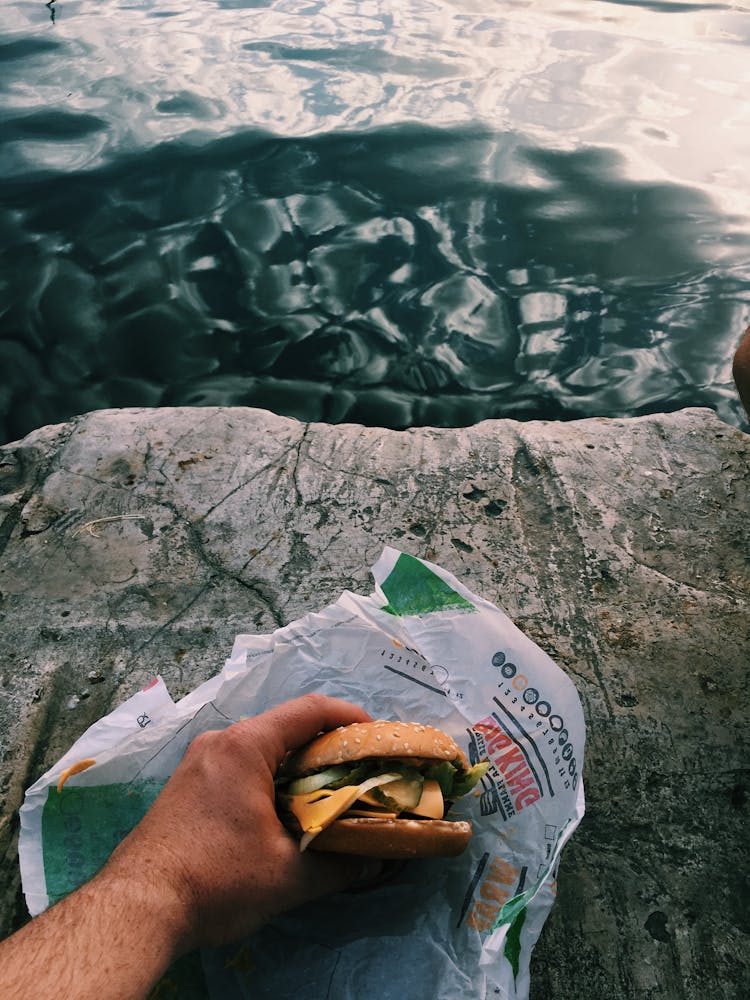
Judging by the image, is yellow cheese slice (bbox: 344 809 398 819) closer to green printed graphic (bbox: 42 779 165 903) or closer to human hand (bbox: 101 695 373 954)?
human hand (bbox: 101 695 373 954)

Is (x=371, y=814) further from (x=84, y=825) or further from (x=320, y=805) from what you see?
(x=84, y=825)

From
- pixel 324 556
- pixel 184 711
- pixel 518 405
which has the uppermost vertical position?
pixel 184 711

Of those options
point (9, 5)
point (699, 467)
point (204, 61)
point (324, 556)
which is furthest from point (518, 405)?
point (9, 5)

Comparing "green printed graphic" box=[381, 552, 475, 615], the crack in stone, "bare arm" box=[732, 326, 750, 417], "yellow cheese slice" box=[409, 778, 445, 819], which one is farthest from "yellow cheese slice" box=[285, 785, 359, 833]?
"bare arm" box=[732, 326, 750, 417]

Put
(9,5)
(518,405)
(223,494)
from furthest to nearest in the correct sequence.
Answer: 1. (9,5)
2. (518,405)
3. (223,494)

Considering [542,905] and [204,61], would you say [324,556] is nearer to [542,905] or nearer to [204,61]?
[542,905]

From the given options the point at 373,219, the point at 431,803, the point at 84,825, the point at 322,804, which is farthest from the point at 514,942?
the point at 373,219
